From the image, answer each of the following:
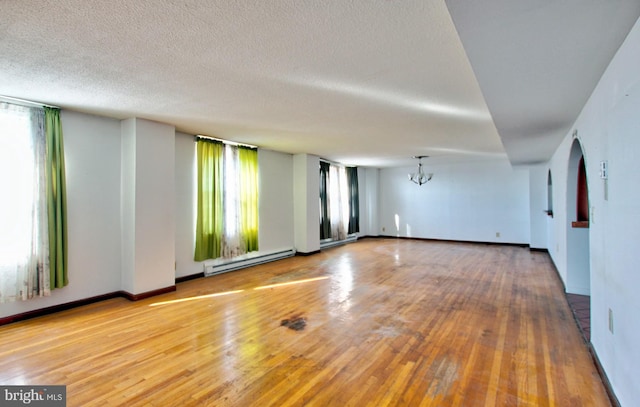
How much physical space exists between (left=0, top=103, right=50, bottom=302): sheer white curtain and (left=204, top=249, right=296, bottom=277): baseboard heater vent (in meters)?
2.18

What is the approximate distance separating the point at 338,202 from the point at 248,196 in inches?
132

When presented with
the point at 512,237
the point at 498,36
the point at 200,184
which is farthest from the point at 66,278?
the point at 512,237

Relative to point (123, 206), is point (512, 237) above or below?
below

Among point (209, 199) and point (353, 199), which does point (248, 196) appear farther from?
point (353, 199)

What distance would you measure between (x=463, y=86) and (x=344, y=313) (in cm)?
266

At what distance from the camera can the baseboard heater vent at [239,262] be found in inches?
206

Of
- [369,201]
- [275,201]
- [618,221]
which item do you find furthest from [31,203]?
[369,201]

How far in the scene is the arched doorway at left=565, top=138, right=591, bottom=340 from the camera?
12.5 feet

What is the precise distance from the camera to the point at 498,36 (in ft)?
5.21

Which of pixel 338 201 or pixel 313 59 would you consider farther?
pixel 338 201

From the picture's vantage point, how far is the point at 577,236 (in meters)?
3.99

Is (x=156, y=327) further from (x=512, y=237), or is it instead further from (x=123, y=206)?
(x=512, y=237)

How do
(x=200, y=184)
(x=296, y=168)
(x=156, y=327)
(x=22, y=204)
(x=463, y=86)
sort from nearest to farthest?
(x=463, y=86) → (x=156, y=327) → (x=22, y=204) → (x=200, y=184) → (x=296, y=168)

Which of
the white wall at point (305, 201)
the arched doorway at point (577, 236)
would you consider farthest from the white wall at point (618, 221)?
the white wall at point (305, 201)
